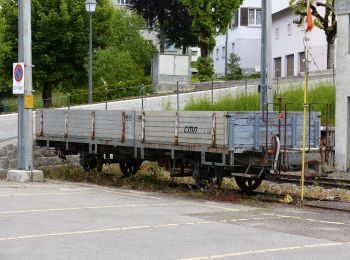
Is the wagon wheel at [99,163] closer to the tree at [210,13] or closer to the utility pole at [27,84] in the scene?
the utility pole at [27,84]

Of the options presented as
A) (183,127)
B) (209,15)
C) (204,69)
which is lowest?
(183,127)

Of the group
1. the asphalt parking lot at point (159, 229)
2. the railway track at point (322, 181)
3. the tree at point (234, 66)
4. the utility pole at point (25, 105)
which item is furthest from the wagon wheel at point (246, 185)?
the tree at point (234, 66)

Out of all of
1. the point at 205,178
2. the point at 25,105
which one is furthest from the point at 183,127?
the point at 25,105

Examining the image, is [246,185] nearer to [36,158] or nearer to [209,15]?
[36,158]

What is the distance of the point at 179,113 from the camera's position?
1677 centimetres

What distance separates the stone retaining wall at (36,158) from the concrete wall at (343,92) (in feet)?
31.7

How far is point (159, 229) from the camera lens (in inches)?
428

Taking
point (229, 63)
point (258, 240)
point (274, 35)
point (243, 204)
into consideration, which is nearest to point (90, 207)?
point (243, 204)

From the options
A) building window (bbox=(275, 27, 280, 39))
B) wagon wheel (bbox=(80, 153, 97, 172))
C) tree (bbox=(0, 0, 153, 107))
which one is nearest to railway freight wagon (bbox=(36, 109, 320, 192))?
wagon wheel (bbox=(80, 153, 97, 172))

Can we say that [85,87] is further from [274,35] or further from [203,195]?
[203,195]

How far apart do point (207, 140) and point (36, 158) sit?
11464 millimetres

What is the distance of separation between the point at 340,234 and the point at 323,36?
41.4m

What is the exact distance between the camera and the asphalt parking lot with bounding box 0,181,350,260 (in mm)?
8938

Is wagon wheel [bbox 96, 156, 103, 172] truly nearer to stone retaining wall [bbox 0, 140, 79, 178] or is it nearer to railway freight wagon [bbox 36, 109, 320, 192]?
railway freight wagon [bbox 36, 109, 320, 192]
